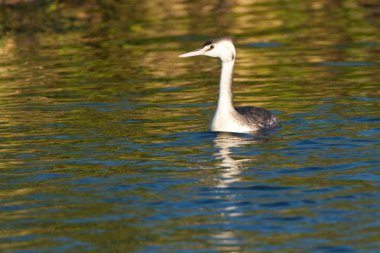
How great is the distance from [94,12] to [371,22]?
960 cm

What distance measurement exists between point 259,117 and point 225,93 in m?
0.76

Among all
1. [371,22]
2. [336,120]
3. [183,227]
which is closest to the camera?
[183,227]

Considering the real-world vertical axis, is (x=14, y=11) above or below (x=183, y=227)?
above

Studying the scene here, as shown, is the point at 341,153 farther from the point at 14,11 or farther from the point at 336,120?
the point at 14,11

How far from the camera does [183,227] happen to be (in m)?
12.2

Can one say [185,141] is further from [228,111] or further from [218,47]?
[218,47]

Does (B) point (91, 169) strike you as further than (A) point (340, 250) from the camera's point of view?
Yes

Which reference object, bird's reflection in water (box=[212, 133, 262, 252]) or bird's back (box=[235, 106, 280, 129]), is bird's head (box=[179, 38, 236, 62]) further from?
bird's reflection in water (box=[212, 133, 262, 252])

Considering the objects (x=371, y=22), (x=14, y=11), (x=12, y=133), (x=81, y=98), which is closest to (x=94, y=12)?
(x=14, y=11)

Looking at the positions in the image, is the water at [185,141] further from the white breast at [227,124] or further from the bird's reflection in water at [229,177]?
the white breast at [227,124]

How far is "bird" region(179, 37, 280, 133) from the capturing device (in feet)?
57.3

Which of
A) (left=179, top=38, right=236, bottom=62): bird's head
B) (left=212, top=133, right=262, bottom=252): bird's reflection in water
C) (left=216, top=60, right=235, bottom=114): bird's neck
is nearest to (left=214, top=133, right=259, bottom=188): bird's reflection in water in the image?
(left=212, top=133, right=262, bottom=252): bird's reflection in water

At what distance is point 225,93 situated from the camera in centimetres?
1762

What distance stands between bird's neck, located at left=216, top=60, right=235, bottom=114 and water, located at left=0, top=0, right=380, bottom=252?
0.46 metres
